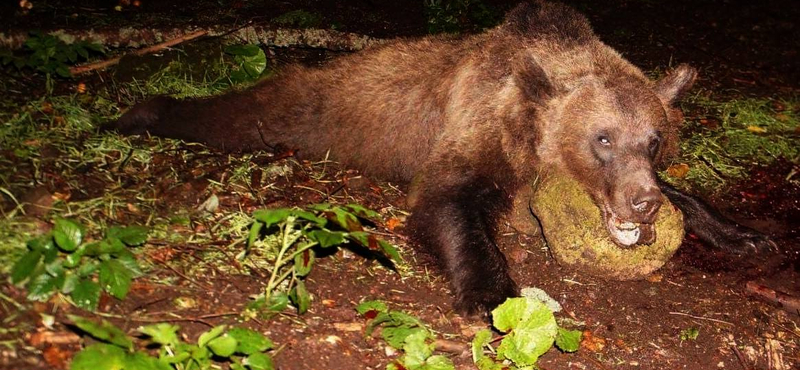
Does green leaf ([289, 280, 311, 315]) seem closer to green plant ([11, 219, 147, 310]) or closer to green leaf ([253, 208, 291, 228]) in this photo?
green leaf ([253, 208, 291, 228])

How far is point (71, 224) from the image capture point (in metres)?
3.63

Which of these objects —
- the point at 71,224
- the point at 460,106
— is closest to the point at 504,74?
the point at 460,106

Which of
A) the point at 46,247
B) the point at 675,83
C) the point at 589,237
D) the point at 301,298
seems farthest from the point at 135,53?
the point at 675,83

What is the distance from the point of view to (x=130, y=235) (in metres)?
3.85

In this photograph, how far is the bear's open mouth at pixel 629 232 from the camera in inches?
199

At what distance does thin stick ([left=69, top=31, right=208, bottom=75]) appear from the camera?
A: 270 inches

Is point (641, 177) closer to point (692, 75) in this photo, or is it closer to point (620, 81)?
point (620, 81)

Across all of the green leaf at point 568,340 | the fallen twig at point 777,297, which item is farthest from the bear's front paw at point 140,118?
the fallen twig at point 777,297

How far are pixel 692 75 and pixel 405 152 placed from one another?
8.30 ft

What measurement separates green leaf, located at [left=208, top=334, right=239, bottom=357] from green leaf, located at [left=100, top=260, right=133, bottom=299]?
0.69 meters

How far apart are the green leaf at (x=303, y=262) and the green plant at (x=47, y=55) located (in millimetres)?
3752

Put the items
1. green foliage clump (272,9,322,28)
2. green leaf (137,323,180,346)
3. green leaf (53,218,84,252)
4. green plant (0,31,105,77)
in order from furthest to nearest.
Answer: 1. green foliage clump (272,9,322,28)
2. green plant (0,31,105,77)
3. green leaf (53,218,84,252)
4. green leaf (137,323,180,346)

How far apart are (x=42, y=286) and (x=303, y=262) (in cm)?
140

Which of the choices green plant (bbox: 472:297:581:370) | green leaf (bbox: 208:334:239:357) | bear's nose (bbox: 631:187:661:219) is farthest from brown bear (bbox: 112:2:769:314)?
green leaf (bbox: 208:334:239:357)
